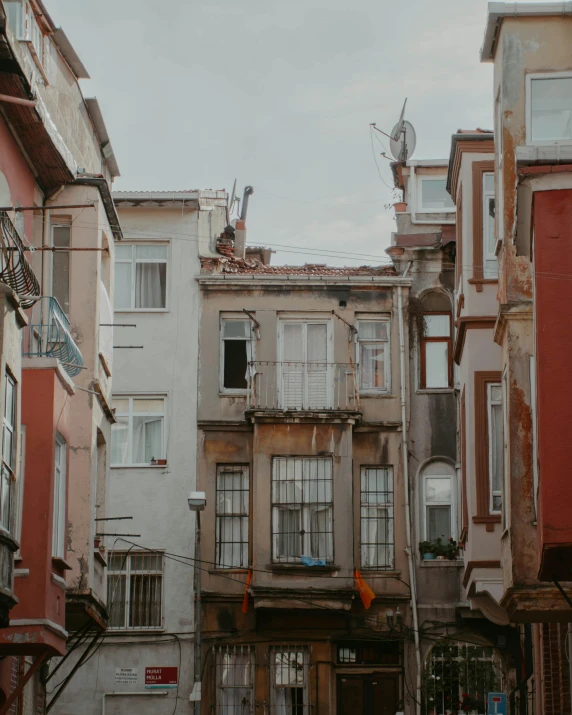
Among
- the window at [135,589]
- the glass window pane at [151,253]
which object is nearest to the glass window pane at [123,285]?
the glass window pane at [151,253]

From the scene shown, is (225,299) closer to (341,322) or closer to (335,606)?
(341,322)

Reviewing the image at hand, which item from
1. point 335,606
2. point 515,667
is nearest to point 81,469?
point 335,606

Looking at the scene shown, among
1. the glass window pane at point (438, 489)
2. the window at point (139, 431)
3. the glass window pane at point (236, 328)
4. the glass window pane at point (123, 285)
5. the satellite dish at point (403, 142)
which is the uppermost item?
the satellite dish at point (403, 142)

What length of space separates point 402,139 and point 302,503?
31.8 feet

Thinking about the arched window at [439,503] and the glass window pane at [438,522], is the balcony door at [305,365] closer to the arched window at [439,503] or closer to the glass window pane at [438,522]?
the arched window at [439,503]

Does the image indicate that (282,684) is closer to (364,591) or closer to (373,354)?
(364,591)

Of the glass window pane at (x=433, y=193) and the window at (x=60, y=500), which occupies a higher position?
the glass window pane at (x=433, y=193)

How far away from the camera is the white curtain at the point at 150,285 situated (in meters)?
36.0

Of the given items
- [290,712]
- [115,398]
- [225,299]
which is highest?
[225,299]

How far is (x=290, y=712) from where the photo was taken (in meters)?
33.4

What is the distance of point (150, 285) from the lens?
1420 inches

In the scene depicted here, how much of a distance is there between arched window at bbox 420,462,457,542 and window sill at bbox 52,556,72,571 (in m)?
15.3

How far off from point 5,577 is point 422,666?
1884cm

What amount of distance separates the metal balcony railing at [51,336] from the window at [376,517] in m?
13.5
